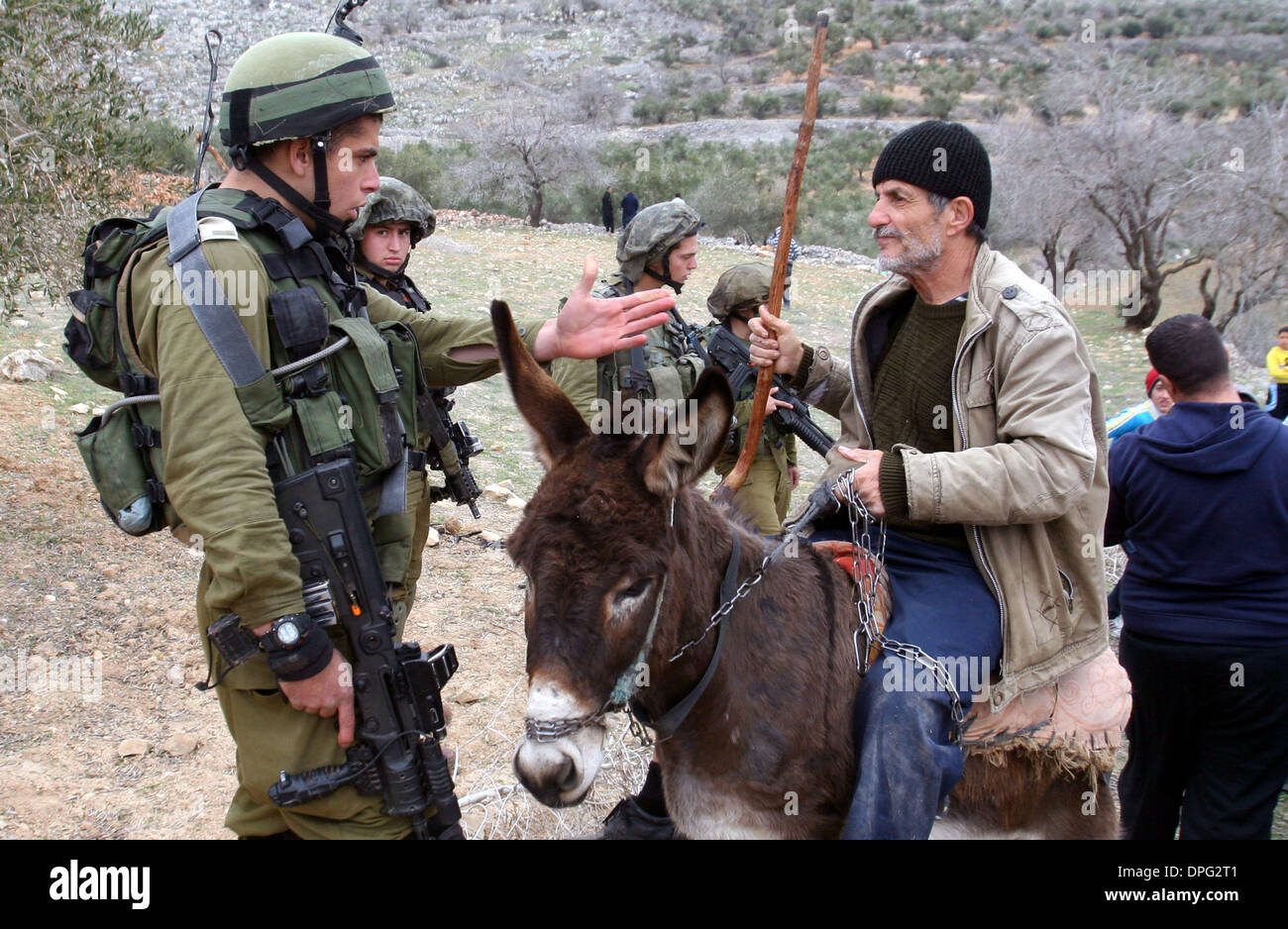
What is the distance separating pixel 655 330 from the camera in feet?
19.7

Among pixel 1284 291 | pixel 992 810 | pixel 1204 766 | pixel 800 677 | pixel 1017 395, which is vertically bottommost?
pixel 1284 291

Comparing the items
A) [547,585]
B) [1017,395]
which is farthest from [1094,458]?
[547,585]

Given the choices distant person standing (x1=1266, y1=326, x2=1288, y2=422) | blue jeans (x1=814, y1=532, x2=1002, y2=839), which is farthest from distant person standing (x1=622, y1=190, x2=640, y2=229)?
blue jeans (x1=814, y1=532, x2=1002, y2=839)

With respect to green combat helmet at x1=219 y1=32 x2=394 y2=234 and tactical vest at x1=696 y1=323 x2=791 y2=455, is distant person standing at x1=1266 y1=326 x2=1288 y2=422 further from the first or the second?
green combat helmet at x1=219 y1=32 x2=394 y2=234

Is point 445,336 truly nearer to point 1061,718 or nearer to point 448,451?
point 448,451

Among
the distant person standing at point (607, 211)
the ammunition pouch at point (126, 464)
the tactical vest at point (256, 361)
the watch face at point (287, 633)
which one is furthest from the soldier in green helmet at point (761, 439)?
the distant person standing at point (607, 211)

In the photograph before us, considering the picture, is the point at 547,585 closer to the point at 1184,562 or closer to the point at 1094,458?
the point at 1094,458

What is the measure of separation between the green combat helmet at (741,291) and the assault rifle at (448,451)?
200 centimetres

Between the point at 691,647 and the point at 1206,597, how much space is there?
9.01 ft

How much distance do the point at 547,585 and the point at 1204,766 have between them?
3535 mm

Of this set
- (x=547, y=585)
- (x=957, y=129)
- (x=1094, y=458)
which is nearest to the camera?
(x=547, y=585)

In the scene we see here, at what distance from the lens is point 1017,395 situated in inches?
117

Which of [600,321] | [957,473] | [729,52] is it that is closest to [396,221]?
[600,321]

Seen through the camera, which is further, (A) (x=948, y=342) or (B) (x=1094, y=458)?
(A) (x=948, y=342)
